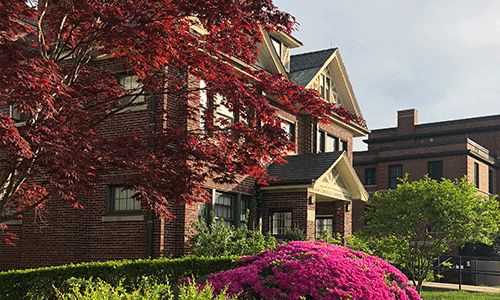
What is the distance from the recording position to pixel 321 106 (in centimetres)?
1190

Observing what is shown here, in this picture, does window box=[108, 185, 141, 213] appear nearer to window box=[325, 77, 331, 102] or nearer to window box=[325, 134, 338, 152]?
window box=[325, 134, 338, 152]

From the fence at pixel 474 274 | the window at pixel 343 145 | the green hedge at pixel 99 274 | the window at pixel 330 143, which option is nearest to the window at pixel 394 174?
the fence at pixel 474 274

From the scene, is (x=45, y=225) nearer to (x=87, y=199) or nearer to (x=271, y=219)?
(x=87, y=199)

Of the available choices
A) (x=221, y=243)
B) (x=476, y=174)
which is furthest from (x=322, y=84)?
(x=476, y=174)

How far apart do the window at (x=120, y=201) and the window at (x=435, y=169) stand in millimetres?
31285

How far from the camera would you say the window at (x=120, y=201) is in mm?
18391

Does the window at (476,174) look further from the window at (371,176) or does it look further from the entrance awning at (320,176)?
the entrance awning at (320,176)

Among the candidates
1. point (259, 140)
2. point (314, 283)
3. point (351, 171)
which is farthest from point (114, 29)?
point (351, 171)

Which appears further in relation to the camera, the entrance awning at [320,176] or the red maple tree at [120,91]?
the entrance awning at [320,176]

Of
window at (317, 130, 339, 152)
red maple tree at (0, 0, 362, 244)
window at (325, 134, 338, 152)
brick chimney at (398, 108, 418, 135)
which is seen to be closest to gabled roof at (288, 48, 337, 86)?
window at (317, 130, 339, 152)

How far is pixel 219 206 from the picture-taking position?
2045 centimetres

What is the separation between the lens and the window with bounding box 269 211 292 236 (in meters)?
23.1

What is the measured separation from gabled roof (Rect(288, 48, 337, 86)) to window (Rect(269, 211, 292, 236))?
6.47 meters

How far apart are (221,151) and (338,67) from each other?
17.8 m
